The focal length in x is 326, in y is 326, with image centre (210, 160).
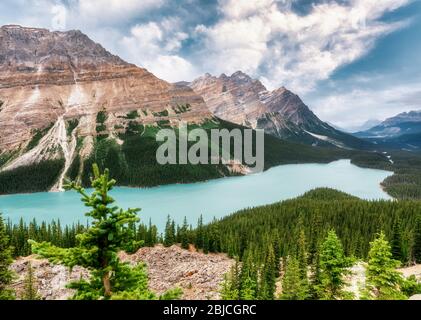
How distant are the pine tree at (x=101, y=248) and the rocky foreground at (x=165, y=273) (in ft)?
114

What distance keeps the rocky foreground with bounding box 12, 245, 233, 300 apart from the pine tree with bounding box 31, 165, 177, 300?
34714 mm

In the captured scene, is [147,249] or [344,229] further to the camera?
[344,229]

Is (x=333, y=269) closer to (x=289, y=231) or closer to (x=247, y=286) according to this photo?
(x=247, y=286)

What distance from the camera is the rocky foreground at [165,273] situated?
4672 centimetres

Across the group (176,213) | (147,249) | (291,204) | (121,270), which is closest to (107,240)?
(121,270)

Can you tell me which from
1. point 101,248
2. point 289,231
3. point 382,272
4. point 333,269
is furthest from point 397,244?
point 101,248

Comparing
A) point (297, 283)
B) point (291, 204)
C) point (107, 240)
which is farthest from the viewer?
point (291, 204)

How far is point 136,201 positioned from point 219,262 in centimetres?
9134

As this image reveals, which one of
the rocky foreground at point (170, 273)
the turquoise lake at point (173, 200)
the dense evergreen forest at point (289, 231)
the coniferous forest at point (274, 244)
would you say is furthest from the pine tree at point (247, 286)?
the turquoise lake at point (173, 200)

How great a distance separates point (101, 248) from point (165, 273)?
155ft

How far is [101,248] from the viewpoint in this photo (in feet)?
32.7

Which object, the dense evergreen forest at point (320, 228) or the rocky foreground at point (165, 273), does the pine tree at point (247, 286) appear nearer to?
the rocky foreground at point (165, 273)
